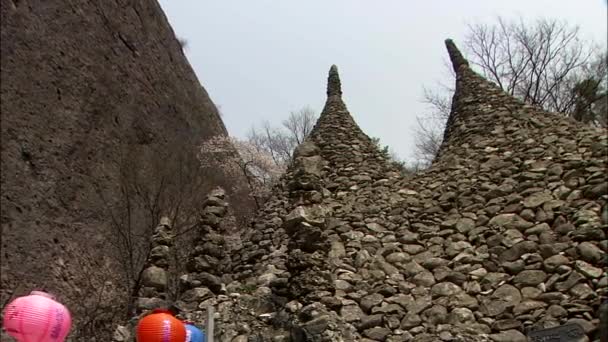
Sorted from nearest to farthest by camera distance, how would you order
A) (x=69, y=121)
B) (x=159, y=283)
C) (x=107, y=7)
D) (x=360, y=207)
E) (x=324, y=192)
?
(x=159, y=283)
(x=360, y=207)
(x=324, y=192)
(x=69, y=121)
(x=107, y=7)

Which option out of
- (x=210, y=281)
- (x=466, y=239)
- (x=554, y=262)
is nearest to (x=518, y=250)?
(x=554, y=262)

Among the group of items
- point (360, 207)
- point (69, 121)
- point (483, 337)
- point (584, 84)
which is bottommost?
point (483, 337)

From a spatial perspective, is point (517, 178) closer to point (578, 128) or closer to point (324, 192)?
point (578, 128)

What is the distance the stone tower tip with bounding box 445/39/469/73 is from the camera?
10688 mm

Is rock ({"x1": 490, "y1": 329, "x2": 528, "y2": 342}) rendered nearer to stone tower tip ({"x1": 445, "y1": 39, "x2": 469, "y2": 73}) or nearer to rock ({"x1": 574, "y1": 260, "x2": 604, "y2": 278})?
rock ({"x1": 574, "y1": 260, "x2": 604, "y2": 278})

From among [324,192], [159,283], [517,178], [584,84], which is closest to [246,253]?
[324,192]

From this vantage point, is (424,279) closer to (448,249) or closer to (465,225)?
(448,249)

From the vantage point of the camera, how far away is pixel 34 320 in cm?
454

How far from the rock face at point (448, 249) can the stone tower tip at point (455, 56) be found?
2.11 metres

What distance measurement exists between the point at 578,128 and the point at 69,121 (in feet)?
33.1

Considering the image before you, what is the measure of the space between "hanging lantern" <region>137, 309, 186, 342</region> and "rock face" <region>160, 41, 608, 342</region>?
51.0 inches

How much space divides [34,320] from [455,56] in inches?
348

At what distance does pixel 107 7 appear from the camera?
15750mm

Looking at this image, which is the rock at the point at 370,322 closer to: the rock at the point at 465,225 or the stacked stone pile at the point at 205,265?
the stacked stone pile at the point at 205,265
